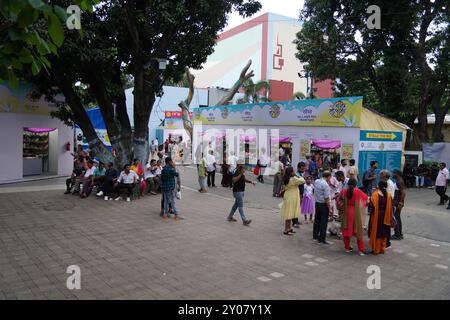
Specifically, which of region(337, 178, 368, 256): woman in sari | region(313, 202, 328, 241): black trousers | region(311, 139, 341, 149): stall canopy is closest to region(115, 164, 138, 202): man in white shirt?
region(313, 202, 328, 241): black trousers

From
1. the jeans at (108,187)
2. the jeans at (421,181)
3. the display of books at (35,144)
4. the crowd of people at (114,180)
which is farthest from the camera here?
the jeans at (421,181)

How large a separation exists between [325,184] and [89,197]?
320 inches

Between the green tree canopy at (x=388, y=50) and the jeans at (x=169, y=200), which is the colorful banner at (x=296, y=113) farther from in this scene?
the jeans at (x=169, y=200)

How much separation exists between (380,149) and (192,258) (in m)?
12.1

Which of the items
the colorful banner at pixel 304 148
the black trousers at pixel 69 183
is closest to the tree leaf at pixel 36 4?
the black trousers at pixel 69 183

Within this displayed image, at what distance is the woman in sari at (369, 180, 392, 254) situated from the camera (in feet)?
24.4

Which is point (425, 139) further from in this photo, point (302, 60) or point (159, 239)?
point (159, 239)

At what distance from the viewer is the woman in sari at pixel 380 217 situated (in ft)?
24.4

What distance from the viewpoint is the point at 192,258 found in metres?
7.00

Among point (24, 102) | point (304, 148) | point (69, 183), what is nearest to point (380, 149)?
point (304, 148)

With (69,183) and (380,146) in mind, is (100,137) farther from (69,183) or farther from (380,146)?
(380,146)

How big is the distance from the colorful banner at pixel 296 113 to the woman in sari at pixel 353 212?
8814mm
